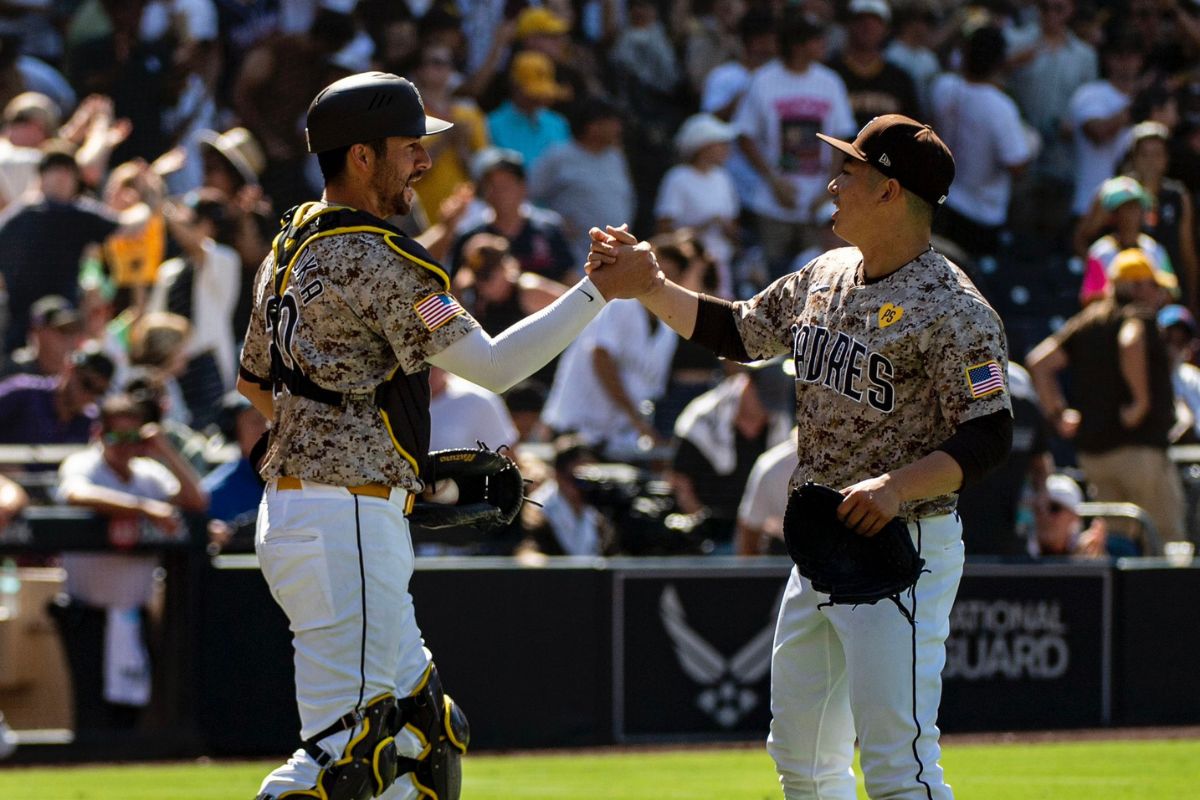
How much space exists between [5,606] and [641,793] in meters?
3.34

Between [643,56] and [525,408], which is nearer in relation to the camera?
[525,408]

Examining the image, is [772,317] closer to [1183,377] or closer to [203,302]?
[203,302]

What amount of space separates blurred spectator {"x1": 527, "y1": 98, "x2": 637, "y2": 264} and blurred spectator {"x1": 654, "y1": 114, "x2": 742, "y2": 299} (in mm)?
356

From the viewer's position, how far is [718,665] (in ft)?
32.9

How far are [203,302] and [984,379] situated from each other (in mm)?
7744

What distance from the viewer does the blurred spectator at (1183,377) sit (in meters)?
12.1

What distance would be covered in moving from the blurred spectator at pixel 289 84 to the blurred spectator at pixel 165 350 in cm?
172

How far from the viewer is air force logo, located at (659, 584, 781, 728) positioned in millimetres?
9992

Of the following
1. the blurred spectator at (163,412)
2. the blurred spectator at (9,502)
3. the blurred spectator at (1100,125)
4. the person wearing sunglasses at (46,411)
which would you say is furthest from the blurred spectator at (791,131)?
the blurred spectator at (9,502)

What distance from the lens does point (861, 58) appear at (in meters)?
14.1

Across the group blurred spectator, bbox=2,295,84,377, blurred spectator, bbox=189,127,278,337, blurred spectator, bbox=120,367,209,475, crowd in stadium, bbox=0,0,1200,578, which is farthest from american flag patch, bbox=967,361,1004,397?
blurred spectator, bbox=189,127,278,337

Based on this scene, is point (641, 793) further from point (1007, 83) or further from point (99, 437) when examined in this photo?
point (1007, 83)

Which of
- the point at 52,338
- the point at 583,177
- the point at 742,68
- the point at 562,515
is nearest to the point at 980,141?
the point at 742,68

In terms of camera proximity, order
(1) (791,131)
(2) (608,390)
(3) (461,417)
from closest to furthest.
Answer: (3) (461,417) < (2) (608,390) < (1) (791,131)
